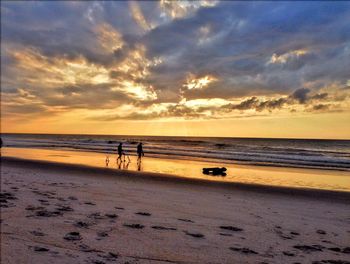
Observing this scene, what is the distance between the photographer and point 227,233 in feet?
22.7

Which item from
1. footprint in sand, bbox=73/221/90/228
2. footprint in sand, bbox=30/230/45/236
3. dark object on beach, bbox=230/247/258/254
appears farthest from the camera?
footprint in sand, bbox=73/221/90/228

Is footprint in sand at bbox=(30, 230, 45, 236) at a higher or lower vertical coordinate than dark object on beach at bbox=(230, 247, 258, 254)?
higher

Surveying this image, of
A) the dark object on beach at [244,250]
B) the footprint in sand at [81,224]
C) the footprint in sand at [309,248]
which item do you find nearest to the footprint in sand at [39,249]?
the footprint in sand at [81,224]

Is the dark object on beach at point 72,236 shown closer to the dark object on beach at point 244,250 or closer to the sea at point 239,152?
the dark object on beach at point 244,250

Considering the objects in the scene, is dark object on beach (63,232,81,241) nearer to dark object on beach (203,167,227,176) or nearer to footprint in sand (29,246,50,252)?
footprint in sand (29,246,50,252)

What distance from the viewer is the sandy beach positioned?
5.48 meters

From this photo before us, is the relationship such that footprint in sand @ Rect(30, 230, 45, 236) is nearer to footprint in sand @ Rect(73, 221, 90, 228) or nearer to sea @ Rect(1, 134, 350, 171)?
footprint in sand @ Rect(73, 221, 90, 228)

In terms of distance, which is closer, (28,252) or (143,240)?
(28,252)

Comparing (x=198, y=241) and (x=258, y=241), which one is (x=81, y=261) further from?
(x=258, y=241)

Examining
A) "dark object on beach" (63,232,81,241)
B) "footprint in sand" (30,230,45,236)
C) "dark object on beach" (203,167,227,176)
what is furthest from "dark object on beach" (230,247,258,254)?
"dark object on beach" (203,167,227,176)

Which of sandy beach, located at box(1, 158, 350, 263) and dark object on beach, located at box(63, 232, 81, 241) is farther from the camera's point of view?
dark object on beach, located at box(63, 232, 81, 241)

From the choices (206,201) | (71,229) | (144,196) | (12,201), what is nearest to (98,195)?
(144,196)

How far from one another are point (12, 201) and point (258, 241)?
21.6 ft

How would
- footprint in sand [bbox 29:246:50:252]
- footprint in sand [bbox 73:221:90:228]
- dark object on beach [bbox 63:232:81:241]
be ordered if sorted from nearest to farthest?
1. footprint in sand [bbox 29:246:50:252]
2. dark object on beach [bbox 63:232:81:241]
3. footprint in sand [bbox 73:221:90:228]
